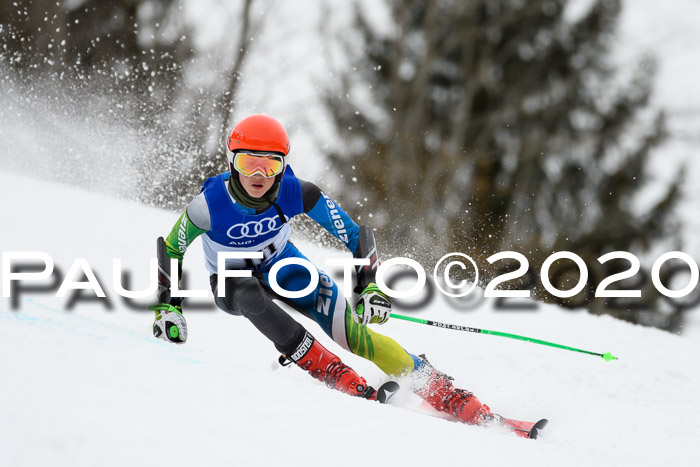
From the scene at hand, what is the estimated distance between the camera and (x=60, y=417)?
1727 mm

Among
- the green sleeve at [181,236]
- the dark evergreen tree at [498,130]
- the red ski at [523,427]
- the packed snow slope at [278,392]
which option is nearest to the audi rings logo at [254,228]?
the green sleeve at [181,236]

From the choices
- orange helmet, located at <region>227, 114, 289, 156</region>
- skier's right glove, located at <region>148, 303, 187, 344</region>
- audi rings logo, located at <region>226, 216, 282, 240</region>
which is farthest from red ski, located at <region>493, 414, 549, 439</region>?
orange helmet, located at <region>227, 114, 289, 156</region>

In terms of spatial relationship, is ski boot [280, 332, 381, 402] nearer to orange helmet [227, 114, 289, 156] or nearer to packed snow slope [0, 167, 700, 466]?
packed snow slope [0, 167, 700, 466]

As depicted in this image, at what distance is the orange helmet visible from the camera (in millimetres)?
3459

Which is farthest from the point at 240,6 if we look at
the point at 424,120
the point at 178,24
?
the point at 424,120

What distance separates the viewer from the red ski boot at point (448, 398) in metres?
3.59

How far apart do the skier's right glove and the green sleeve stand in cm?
32

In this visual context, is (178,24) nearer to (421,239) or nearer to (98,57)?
(98,57)

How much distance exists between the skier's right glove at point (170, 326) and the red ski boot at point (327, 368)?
557 millimetres

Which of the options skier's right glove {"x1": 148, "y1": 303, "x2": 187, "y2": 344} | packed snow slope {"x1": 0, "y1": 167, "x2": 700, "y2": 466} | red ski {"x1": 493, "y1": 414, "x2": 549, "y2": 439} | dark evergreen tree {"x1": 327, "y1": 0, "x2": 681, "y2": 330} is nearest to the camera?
packed snow slope {"x1": 0, "y1": 167, "x2": 700, "y2": 466}

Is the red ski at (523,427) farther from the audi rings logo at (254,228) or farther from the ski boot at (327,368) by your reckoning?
the audi rings logo at (254,228)

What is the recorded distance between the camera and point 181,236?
362cm

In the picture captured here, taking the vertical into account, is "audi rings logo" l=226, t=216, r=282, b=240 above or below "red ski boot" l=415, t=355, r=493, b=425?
above

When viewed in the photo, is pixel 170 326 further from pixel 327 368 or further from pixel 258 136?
pixel 258 136
